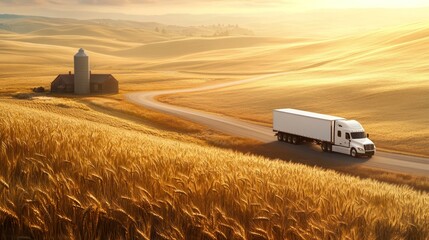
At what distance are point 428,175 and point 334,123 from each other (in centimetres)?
943

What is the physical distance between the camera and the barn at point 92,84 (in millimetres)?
96188

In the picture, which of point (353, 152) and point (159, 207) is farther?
point (353, 152)

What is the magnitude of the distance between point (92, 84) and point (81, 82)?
3734 millimetres

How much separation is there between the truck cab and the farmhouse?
201ft

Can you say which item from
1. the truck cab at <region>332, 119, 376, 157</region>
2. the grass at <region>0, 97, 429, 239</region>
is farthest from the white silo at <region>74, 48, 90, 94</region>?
the grass at <region>0, 97, 429, 239</region>

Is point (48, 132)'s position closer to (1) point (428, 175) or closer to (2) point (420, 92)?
(1) point (428, 175)

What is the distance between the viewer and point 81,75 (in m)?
95.2

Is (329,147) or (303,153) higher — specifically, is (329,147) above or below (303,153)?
above

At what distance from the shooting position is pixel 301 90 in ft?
293

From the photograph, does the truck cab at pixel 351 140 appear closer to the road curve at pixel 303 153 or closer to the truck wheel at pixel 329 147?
the truck wheel at pixel 329 147

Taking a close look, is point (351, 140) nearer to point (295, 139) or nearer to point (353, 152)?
point (353, 152)

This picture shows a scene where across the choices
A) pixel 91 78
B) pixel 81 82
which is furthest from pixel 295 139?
pixel 91 78

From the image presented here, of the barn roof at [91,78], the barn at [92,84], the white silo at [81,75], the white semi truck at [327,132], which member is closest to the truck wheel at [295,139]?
the white semi truck at [327,132]

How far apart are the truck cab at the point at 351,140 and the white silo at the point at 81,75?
201ft
